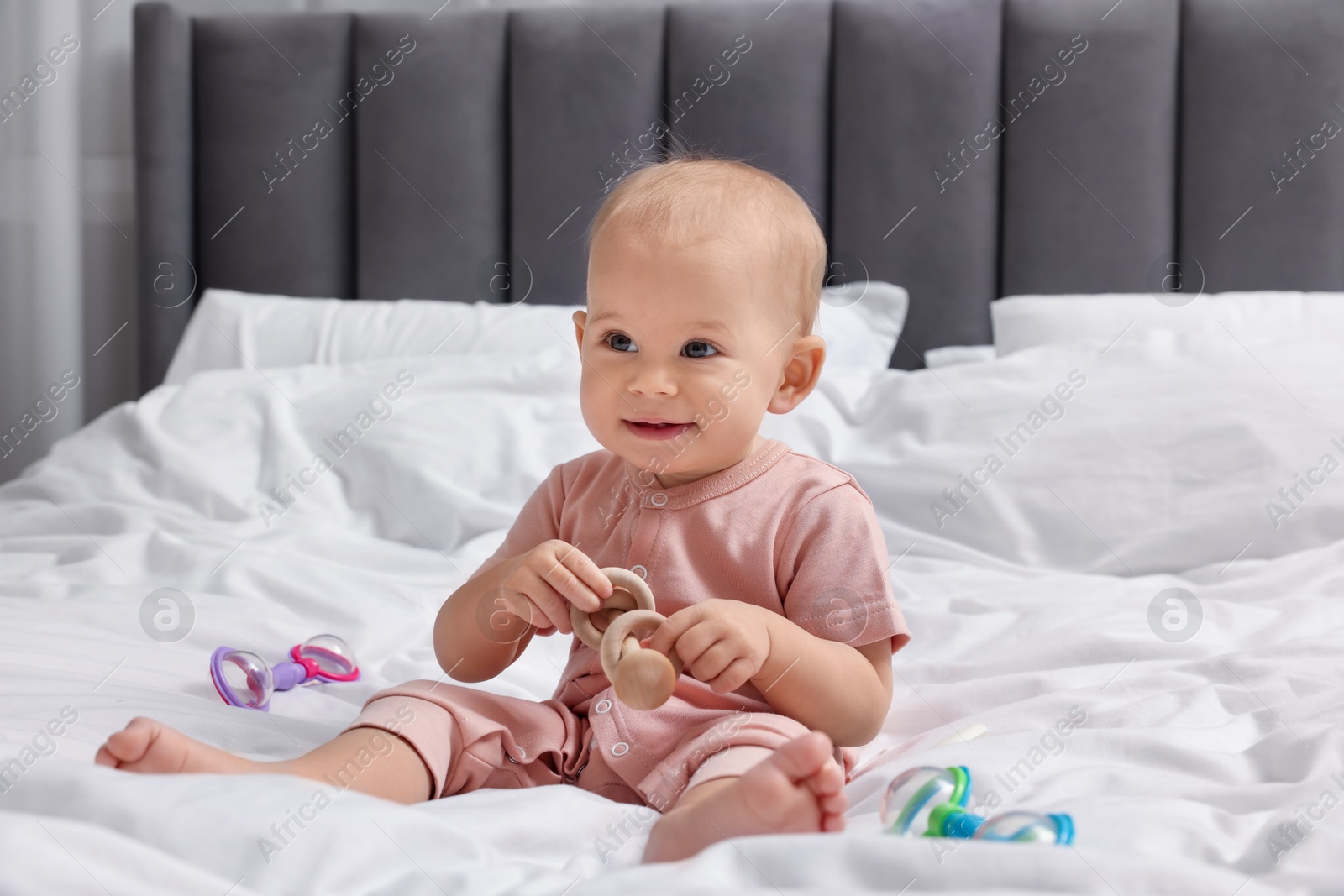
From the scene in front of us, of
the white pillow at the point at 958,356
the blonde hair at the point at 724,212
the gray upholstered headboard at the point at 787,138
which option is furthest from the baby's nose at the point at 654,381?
the gray upholstered headboard at the point at 787,138

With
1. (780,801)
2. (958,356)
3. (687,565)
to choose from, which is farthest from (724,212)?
(958,356)

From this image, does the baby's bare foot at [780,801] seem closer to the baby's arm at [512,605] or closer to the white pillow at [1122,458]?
the baby's arm at [512,605]

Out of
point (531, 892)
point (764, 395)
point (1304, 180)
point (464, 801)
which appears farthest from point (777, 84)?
point (531, 892)

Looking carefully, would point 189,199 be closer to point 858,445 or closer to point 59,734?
point 858,445

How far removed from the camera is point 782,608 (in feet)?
3.02

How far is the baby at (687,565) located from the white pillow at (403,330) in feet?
3.32

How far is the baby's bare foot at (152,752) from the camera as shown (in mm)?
688

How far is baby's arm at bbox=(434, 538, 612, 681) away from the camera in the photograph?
808 mm

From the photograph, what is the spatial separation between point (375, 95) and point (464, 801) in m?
1.84

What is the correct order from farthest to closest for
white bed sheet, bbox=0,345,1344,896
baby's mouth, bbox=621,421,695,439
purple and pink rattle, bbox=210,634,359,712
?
purple and pink rattle, bbox=210,634,359,712 → baby's mouth, bbox=621,421,695,439 → white bed sheet, bbox=0,345,1344,896

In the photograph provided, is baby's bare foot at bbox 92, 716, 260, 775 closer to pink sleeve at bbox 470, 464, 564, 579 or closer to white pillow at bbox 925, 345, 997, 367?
pink sleeve at bbox 470, 464, 564, 579

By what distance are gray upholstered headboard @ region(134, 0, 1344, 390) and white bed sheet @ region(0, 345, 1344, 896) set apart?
18.4 inches

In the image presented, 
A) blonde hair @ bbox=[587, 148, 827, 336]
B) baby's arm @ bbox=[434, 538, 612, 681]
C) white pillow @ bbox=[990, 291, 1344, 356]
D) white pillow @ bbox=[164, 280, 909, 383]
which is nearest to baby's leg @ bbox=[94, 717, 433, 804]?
baby's arm @ bbox=[434, 538, 612, 681]

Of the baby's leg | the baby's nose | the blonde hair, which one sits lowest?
the baby's leg
